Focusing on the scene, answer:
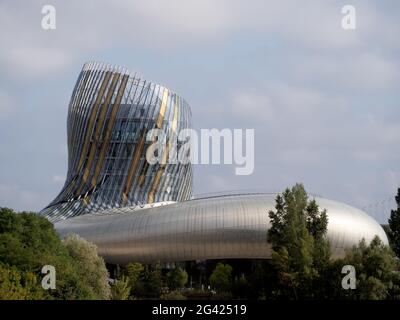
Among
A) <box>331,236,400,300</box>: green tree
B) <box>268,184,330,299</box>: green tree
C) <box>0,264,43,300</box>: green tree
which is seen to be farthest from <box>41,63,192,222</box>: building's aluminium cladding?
<box>0,264,43,300</box>: green tree

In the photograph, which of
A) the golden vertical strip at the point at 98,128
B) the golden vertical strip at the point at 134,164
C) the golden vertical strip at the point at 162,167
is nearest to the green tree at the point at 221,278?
the golden vertical strip at the point at 162,167

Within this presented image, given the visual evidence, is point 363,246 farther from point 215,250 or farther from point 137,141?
point 137,141

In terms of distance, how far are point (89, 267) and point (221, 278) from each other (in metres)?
14.8

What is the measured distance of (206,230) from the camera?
7212 centimetres

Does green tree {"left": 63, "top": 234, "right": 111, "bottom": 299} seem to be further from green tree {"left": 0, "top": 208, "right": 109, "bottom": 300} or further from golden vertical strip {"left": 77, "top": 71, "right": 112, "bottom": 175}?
golden vertical strip {"left": 77, "top": 71, "right": 112, "bottom": 175}

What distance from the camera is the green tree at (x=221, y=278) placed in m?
64.4

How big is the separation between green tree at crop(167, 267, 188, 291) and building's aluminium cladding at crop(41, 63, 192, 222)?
1988cm

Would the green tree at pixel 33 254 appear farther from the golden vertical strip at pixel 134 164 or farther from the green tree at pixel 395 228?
the golden vertical strip at pixel 134 164

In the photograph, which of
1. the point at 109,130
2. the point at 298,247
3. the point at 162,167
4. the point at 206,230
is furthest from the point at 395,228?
the point at 109,130
